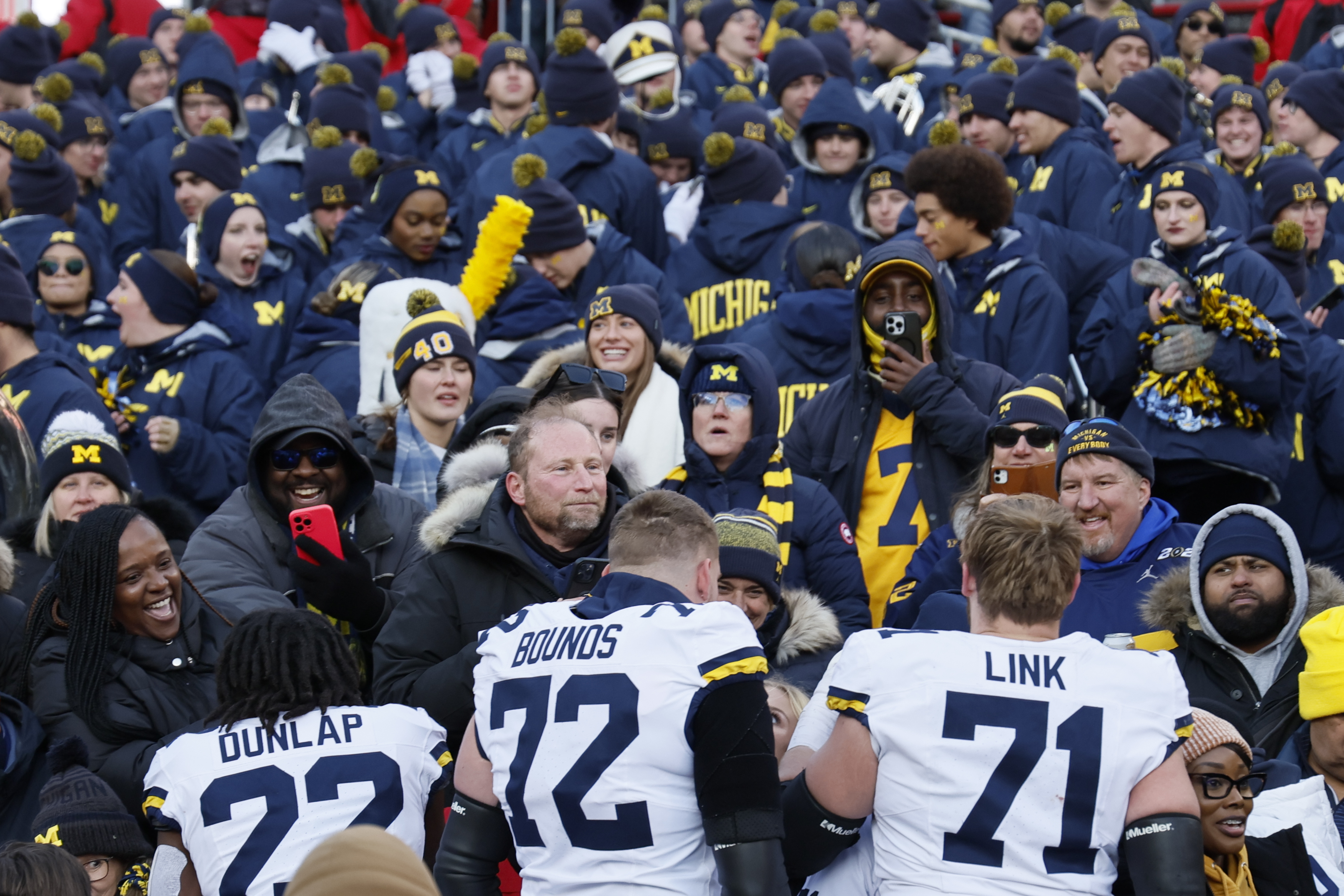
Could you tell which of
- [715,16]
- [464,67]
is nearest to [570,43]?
[464,67]

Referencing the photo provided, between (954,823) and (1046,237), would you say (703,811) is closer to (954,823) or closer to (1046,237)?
(954,823)

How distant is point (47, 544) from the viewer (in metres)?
5.55

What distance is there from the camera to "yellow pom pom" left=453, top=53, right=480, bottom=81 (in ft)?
37.7

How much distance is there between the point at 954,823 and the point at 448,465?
2.67 metres

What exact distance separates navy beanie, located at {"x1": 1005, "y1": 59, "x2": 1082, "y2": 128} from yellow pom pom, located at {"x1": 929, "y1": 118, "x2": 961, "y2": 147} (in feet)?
2.29

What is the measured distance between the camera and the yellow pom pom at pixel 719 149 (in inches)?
327

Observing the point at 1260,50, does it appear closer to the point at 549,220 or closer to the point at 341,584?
the point at 549,220

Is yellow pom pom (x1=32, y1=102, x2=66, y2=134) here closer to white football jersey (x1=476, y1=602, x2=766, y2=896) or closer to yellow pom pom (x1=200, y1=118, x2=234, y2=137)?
yellow pom pom (x1=200, y1=118, x2=234, y2=137)

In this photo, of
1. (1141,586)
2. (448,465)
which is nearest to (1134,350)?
(1141,586)

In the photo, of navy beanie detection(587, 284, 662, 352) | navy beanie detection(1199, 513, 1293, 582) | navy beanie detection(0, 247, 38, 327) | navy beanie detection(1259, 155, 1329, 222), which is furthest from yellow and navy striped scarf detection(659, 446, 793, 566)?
navy beanie detection(1259, 155, 1329, 222)

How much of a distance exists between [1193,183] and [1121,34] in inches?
153

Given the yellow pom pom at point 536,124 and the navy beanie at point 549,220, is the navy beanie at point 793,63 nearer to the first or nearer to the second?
the yellow pom pom at point 536,124

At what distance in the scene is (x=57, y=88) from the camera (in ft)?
37.2

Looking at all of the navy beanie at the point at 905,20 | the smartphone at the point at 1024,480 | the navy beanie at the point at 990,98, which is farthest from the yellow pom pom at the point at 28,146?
the smartphone at the point at 1024,480
